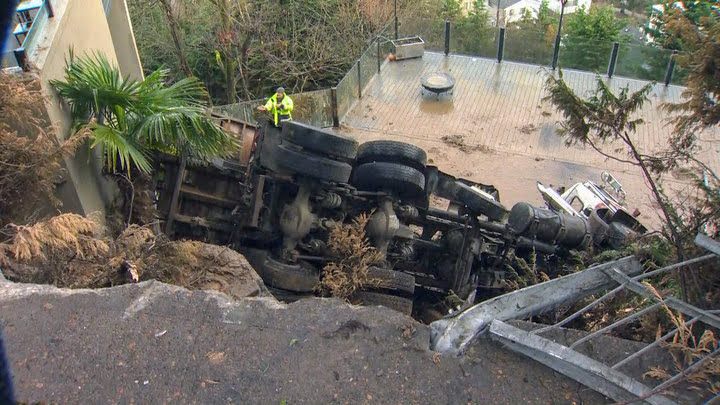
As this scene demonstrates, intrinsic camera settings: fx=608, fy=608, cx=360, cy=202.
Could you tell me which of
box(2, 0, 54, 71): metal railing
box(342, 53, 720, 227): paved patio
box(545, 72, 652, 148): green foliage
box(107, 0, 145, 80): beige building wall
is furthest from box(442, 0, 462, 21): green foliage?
box(2, 0, 54, 71): metal railing

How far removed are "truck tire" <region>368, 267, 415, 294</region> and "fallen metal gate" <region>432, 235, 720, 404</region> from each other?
2.63 meters

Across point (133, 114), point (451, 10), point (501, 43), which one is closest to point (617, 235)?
point (133, 114)

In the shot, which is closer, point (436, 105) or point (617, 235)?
point (617, 235)

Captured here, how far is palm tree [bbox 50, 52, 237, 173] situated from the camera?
18.1ft

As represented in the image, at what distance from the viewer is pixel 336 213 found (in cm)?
680

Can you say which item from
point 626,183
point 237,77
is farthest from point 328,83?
point 626,183

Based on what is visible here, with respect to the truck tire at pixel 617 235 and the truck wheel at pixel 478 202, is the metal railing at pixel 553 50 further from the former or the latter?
the truck wheel at pixel 478 202

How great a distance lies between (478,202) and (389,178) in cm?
108

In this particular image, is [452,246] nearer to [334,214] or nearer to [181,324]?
[334,214]

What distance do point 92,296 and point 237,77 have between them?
15452 millimetres

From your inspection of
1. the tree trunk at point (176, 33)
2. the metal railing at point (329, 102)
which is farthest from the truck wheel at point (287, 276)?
the tree trunk at point (176, 33)

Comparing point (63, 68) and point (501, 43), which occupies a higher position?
point (63, 68)

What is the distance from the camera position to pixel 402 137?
1491 cm

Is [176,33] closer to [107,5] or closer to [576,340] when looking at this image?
[107,5]
